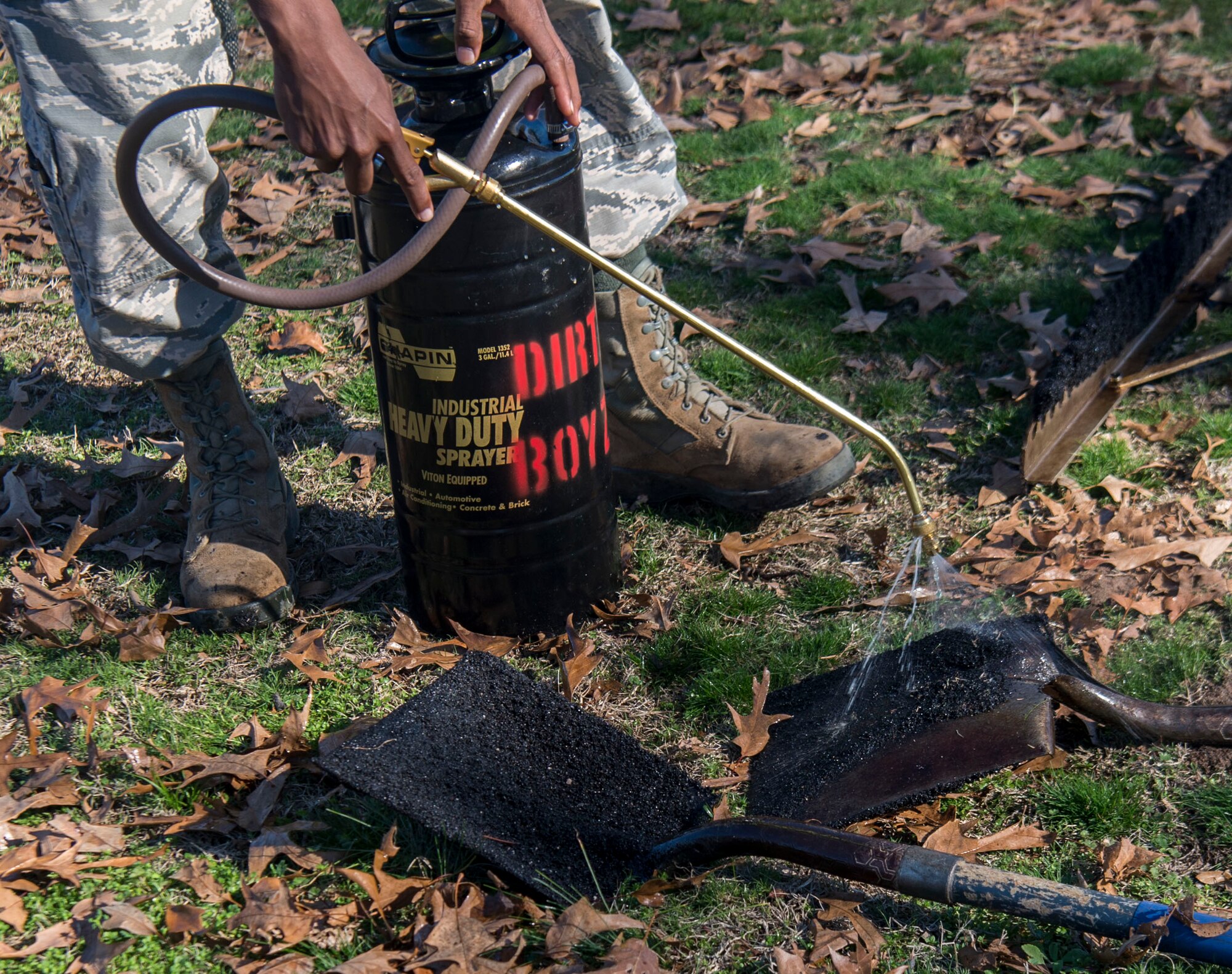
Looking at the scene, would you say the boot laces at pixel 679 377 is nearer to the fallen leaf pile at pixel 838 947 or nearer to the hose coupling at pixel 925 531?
the hose coupling at pixel 925 531

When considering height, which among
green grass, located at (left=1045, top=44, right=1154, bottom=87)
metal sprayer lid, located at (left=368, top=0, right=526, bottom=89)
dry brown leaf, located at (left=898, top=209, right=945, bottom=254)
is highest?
metal sprayer lid, located at (left=368, top=0, right=526, bottom=89)

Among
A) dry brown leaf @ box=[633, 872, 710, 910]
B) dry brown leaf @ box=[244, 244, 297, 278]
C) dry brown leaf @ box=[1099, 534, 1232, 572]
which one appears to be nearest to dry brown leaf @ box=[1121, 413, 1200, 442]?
dry brown leaf @ box=[1099, 534, 1232, 572]

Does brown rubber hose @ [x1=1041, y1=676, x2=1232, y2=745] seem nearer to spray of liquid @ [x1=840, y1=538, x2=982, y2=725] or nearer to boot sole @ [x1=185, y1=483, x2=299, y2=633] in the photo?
spray of liquid @ [x1=840, y1=538, x2=982, y2=725]

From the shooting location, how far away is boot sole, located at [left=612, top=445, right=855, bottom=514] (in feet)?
10.6

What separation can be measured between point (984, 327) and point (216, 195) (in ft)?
8.64

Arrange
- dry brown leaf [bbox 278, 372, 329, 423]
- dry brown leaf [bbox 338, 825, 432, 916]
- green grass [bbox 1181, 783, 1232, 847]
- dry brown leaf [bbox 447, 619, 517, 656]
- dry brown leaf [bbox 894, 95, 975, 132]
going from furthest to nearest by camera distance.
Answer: dry brown leaf [bbox 894, 95, 975, 132] < dry brown leaf [bbox 278, 372, 329, 423] < dry brown leaf [bbox 447, 619, 517, 656] < green grass [bbox 1181, 783, 1232, 847] < dry brown leaf [bbox 338, 825, 432, 916]

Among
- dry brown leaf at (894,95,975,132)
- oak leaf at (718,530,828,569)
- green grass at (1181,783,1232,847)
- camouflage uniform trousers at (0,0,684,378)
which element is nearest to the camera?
green grass at (1181,783,1232,847)

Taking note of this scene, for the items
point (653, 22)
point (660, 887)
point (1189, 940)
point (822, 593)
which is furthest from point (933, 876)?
point (653, 22)

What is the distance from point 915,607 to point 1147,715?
2.05ft

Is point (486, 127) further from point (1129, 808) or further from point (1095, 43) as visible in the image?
point (1095, 43)

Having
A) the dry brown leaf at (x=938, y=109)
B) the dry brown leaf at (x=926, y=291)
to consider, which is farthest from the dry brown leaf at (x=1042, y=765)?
the dry brown leaf at (x=938, y=109)

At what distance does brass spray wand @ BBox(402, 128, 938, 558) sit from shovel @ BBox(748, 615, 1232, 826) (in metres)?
0.31

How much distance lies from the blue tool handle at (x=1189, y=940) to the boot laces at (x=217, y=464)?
2.29 meters

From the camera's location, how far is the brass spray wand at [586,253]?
207cm
